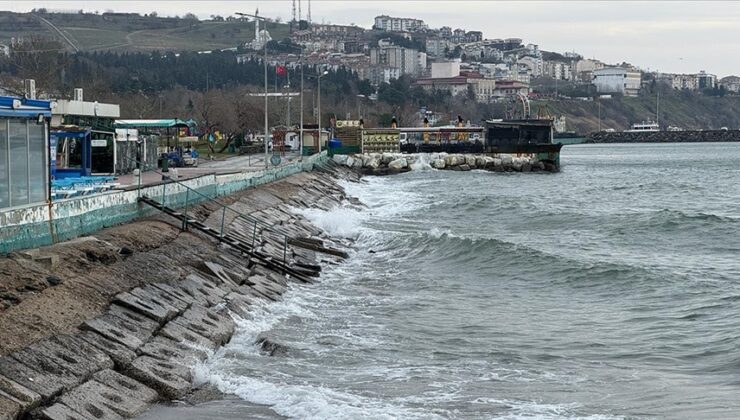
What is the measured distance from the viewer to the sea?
1451 centimetres

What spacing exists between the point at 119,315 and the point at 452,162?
87695 millimetres

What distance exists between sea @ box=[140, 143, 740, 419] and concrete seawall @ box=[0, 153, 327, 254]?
A: 3671mm

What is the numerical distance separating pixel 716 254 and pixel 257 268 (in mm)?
16577

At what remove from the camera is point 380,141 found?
107 meters

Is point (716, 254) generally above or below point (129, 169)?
below

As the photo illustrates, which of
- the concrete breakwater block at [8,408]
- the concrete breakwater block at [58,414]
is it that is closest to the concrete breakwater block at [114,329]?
the concrete breakwater block at [58,414]

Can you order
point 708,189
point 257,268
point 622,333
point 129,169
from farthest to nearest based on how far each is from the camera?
point 708,189
point 129,169
point 257,268
point 622,333

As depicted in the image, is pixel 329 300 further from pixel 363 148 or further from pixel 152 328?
pixel 363 148

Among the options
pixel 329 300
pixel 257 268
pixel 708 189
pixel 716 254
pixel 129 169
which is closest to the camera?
pixel 329 300

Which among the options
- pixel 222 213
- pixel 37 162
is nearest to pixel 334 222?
pixel 222 213

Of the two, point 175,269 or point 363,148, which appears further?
point 363,148

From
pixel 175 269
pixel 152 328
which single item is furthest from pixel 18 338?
pixel 175 269

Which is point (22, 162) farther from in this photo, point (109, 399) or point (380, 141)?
point (380, 141)

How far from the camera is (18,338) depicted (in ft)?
42.8
